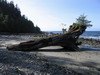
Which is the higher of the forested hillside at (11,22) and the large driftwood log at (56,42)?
the forested hillside at (11,22)

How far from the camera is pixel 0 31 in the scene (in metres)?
66.9

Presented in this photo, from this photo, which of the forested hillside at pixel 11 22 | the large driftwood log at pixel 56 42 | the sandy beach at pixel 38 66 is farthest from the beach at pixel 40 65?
the forested hillside at pixel 11 22

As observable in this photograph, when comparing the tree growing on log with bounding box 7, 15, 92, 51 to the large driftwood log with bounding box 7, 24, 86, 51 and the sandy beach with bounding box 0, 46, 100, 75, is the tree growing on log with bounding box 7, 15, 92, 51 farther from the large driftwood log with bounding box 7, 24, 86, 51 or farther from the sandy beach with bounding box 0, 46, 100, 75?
the sandy beach with bounding box 0, 46, 100, 75

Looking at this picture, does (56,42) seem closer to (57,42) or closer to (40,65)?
(57,42)

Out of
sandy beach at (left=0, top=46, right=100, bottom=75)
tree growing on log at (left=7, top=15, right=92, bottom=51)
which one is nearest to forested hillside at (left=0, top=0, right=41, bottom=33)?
tree growing on log at (left=7, top=15, right=92, bottom=51)

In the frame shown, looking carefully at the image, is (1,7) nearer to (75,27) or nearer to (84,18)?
(84,18)

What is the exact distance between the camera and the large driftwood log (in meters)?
17.4

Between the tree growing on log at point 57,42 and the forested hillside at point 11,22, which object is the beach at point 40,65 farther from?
the forested hillside at point 11,22

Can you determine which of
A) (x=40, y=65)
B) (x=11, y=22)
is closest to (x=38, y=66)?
(x=40, y=65)

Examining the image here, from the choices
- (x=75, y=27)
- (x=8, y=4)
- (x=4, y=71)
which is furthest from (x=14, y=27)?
(x=4, y=71)

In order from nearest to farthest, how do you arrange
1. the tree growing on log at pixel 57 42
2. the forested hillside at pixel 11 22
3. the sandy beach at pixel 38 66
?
the sandy beach at pixel 38 66
the tree growing on log at pixel 57 42
the forested hillside at pixel 11 22

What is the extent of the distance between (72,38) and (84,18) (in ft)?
178

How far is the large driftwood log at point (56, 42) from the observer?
17.4 metres

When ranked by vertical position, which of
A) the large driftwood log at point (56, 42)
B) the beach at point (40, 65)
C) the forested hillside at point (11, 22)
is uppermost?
the forested hillside at point (11, 22)
